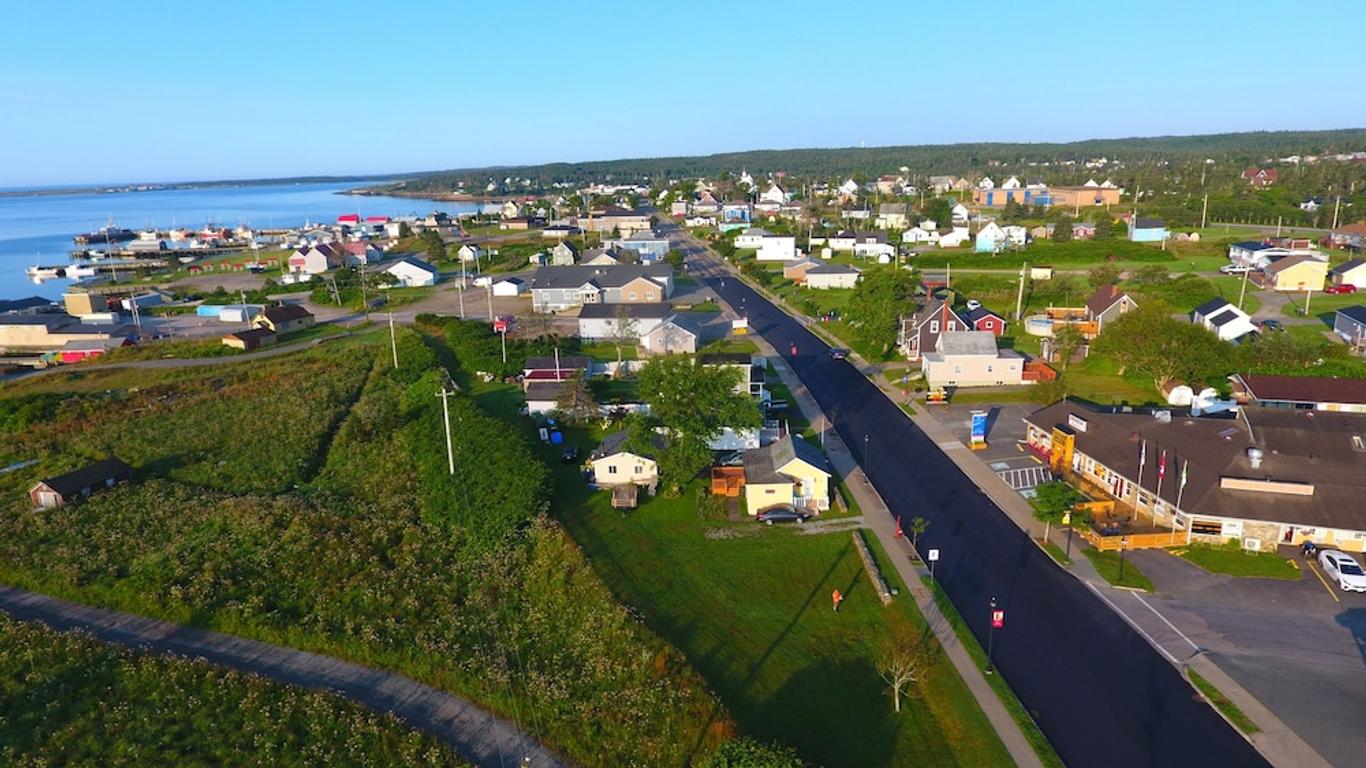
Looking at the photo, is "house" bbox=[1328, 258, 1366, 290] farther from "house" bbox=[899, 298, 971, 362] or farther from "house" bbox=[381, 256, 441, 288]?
"house" bbox=[381, 256, 441, 288]

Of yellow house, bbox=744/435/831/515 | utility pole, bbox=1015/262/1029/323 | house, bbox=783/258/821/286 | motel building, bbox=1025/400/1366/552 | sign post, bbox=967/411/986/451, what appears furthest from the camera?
house, bbox=783/258/821/286

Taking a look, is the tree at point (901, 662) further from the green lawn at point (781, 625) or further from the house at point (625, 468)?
the house at point (625, 468)

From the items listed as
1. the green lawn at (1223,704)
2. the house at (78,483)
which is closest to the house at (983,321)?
the green lawn at (1223,704)

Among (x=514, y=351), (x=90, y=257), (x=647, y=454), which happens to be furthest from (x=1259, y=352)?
(x=90, y=257)

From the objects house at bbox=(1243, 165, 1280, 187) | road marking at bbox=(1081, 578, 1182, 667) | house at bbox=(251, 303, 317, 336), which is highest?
house at bbox=(1243, 165, 1280, 187)

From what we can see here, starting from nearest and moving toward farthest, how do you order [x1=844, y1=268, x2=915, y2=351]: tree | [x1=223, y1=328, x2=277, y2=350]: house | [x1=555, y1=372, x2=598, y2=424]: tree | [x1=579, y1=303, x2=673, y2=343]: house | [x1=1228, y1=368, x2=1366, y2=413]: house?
1. [x1=1228, y1=368, x2=1366, y2=413]: house
2. [x1=555, y1=372, x2=598, y2=424]: tree
3. [x1=844, y1=268, x2=915, y2=351]: tree
4. [x1=579, y1=303, x2=673, y2=343]: house
5. [x1=223, y1=328, x2=277, y2=350]: house

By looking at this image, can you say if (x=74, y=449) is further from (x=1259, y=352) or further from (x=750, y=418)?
(x=1259, y=352)

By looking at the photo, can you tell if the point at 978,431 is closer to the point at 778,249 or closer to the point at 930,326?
the point at 930,326

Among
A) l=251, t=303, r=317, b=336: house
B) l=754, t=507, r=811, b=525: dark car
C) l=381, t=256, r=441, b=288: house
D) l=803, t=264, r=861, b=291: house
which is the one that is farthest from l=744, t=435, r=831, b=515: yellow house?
l=381, t=256, r=441, b=288: house
